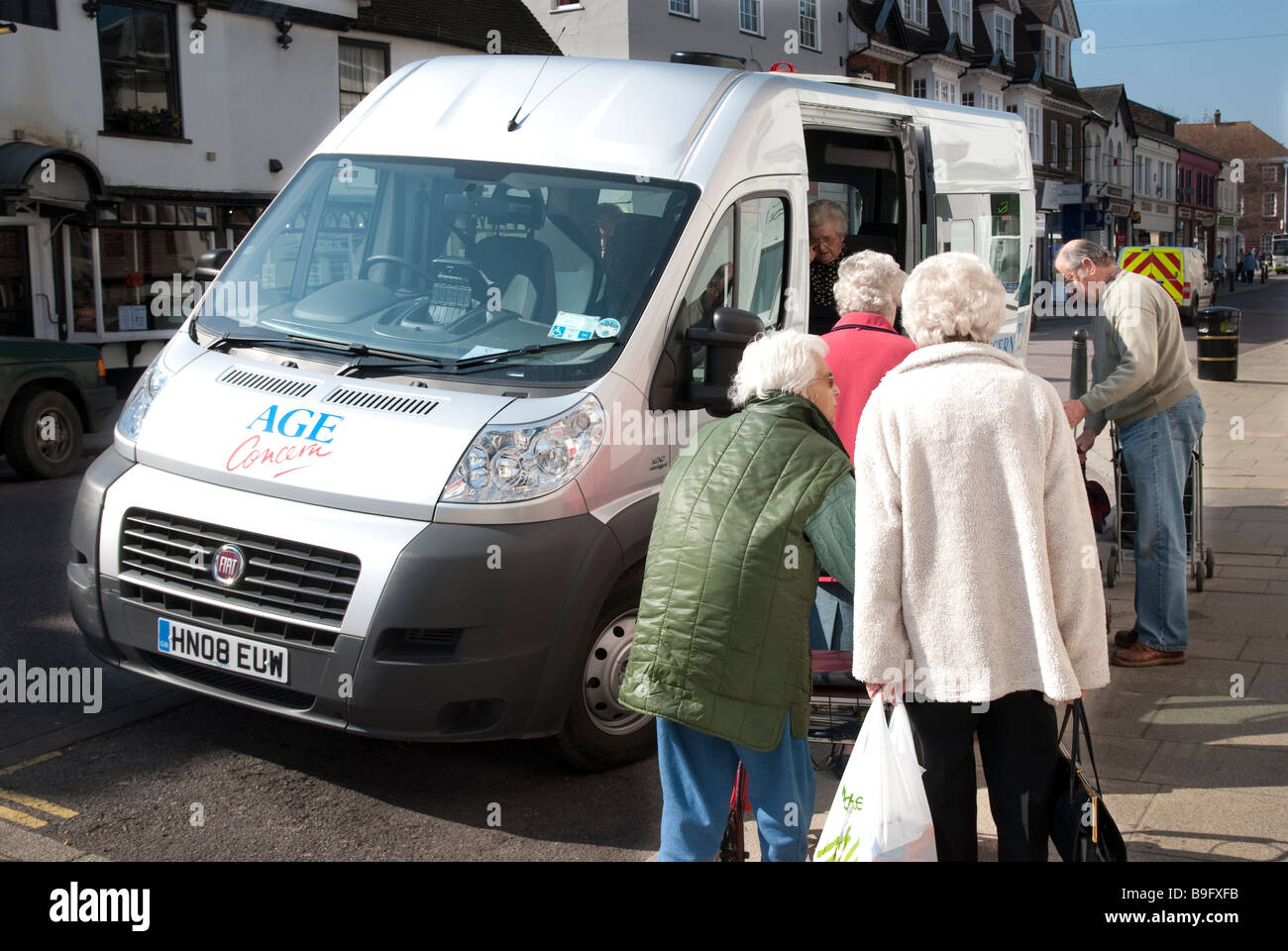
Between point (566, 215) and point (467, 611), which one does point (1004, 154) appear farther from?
point (467, 611)

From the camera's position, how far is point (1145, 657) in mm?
6258

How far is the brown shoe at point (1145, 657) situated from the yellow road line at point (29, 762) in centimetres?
475

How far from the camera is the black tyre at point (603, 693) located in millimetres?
4637

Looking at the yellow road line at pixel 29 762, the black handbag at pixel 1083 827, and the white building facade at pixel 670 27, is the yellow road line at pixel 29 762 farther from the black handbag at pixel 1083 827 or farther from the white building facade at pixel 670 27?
the white building facade at pixel 670 27

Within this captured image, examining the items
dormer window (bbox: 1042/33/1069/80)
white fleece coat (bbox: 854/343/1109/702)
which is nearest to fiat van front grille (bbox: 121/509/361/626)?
white fleece coat (bbox: 854/343/1109/702)

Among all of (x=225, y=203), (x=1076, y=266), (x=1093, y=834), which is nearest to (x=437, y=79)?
(x=1076, y=266)

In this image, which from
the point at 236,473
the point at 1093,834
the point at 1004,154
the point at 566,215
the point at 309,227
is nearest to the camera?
the point at 1093,834

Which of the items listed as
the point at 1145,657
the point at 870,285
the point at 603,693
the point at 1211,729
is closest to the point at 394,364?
the point at 603,693

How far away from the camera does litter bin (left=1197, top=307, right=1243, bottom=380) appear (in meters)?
20.7

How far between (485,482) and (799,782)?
1457 millimetres

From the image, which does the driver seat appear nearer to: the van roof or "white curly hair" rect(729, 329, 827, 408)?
the van roof

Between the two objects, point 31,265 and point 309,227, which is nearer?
point 309,227

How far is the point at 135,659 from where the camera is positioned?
4.67 m

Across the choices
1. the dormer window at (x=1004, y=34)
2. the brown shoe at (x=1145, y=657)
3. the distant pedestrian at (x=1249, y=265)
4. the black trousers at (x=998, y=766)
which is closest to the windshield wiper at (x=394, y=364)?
the black trousers at (x=998, y=766)
